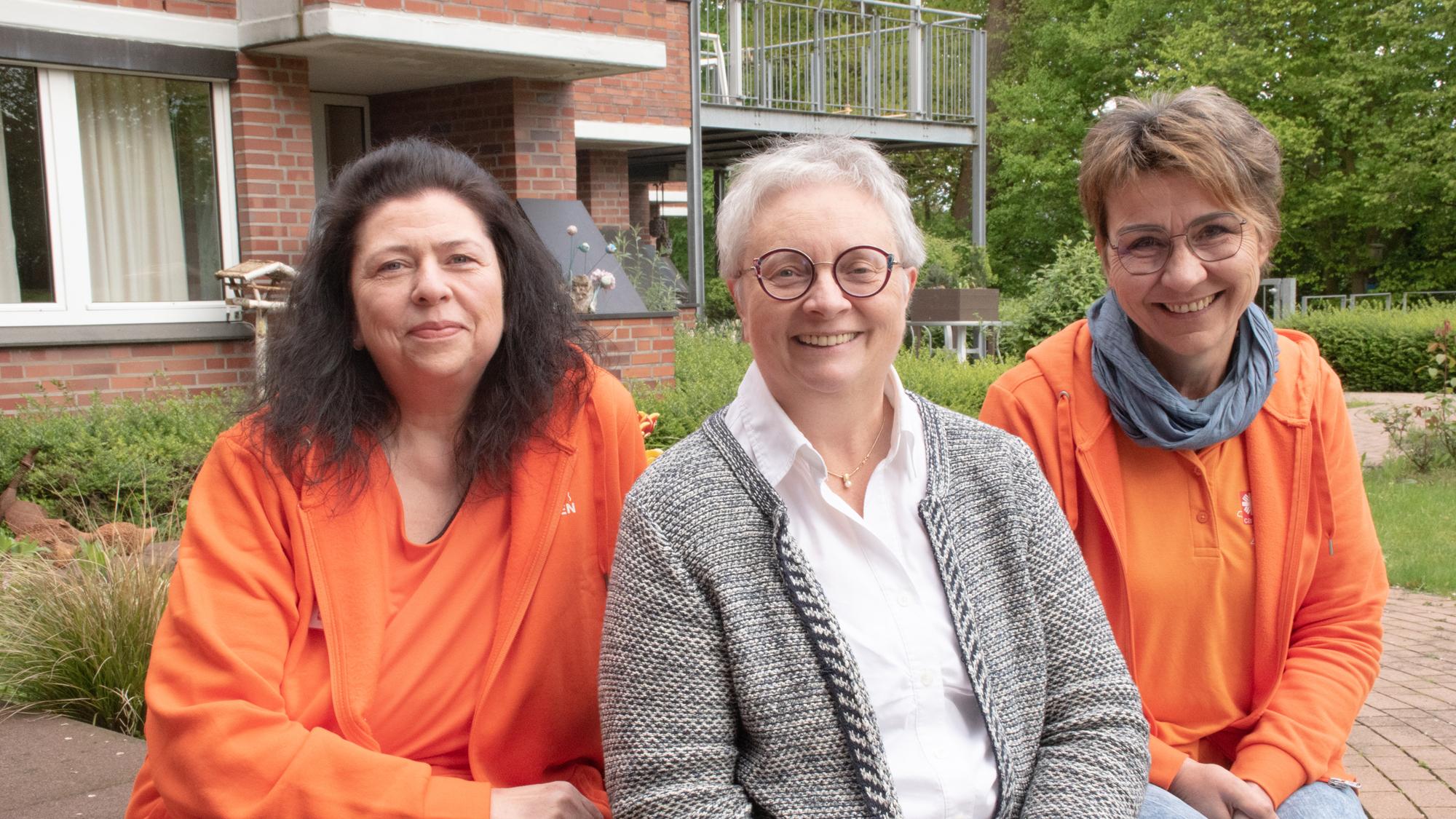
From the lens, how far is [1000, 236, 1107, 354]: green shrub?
49.4 feet

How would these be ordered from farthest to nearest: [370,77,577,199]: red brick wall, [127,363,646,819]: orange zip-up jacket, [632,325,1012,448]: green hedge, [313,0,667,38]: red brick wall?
[370,77,577,199]: red brick wall, [313,0,667,38]: red brick wall, [632,325,1012,448]: green hedge, [127,363,646,819]: orange zip-up jacket

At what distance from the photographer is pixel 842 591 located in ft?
7.20

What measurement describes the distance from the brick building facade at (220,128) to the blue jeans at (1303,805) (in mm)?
7034

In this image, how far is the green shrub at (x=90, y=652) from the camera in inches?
163

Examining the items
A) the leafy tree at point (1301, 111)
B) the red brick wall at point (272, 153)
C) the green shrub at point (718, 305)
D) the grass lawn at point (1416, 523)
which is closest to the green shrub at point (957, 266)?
the green shrub at point (718, 305)

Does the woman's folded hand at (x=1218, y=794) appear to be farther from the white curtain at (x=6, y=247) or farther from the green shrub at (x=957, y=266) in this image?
the green shrub at (x=957, y=266)

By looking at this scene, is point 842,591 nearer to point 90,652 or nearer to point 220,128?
point 90,652

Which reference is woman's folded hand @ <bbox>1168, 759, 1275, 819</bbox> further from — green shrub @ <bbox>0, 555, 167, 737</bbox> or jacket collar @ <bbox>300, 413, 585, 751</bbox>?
green shrub @ <bbox>0, 555, 167, 737</bbox>

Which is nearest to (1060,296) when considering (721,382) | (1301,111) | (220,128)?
(721,382)

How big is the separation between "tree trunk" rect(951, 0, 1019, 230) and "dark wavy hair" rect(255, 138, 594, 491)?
32.1 metres

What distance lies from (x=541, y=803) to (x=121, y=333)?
24.0 ft

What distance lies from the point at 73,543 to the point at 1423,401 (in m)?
15.1

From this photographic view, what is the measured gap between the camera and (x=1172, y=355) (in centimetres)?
270

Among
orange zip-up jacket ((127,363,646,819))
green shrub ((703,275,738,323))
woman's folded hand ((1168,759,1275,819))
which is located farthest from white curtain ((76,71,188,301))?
green shrub ((703,275,738,323))
